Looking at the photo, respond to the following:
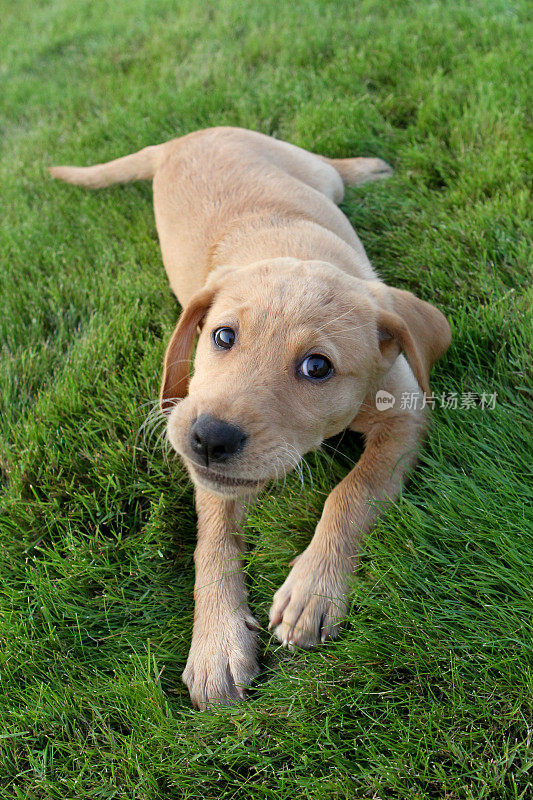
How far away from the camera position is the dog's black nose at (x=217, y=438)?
217 cm

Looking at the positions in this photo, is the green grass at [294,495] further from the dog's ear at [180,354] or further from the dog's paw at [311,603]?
the dog's ear at [180,354]

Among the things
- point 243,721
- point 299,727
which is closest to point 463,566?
point 299,727

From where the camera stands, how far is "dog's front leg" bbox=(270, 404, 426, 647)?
8.04 ft

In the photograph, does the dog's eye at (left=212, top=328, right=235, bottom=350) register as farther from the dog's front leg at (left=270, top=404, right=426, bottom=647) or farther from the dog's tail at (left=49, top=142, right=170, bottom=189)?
the dog's tail at (left=49, top=142, right=170, bottom=189)

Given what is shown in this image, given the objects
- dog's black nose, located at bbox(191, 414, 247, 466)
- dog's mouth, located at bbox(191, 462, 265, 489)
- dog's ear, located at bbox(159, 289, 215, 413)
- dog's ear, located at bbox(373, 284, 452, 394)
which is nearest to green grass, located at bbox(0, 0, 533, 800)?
dog's ear, located at bbox(373, 284, 452, 394)

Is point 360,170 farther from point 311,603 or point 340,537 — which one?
point 311,603

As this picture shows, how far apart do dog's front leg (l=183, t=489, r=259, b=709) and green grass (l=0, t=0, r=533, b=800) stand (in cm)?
9

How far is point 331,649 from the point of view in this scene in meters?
2.40

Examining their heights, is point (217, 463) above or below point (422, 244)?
above

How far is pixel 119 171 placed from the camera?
478 cm

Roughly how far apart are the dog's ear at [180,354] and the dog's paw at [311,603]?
91cm

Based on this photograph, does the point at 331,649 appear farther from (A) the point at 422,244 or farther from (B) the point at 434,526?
(A) the point at 422,244

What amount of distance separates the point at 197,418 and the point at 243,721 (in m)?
1.06

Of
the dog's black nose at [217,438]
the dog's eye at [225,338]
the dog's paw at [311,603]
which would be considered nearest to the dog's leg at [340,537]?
the dog's paw at [311,603]
